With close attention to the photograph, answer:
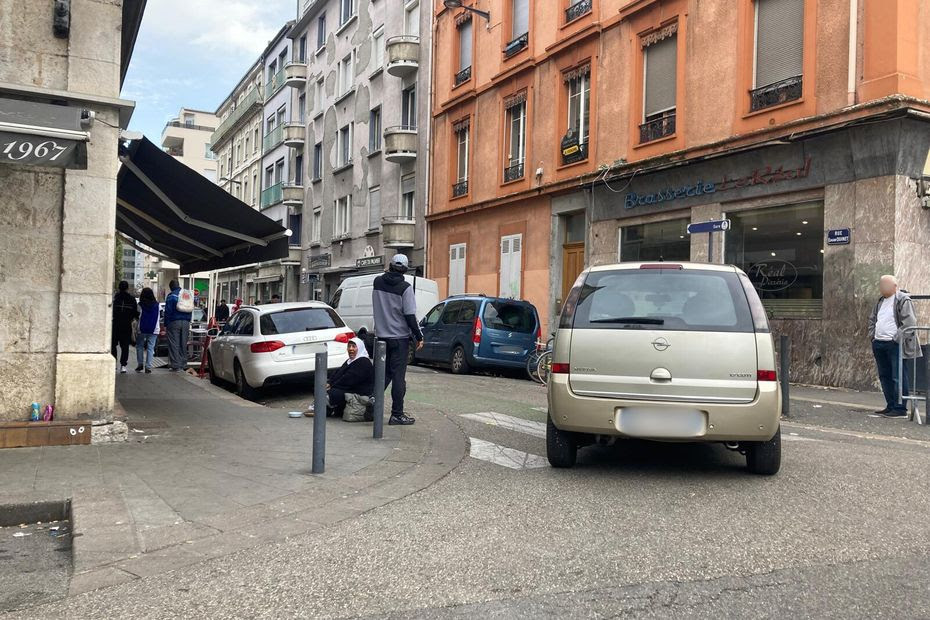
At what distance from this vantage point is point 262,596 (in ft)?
12.2

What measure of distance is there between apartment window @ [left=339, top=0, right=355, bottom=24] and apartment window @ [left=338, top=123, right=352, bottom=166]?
5.15 meters

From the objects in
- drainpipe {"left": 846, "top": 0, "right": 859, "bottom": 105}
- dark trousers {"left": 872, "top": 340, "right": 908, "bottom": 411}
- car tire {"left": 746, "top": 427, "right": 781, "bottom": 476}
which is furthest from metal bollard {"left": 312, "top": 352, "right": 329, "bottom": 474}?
drainpipe {"left": 846, "top": 0, "right": 859, "bottom": 105}

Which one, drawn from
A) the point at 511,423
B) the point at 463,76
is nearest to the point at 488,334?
the point at 511,423

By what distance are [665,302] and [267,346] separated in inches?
291

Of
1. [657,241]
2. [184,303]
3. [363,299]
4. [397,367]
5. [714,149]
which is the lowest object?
[397,367]

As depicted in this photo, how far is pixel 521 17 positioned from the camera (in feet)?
78.9

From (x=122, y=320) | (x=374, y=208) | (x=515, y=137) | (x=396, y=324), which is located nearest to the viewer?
(x=396, y=324)

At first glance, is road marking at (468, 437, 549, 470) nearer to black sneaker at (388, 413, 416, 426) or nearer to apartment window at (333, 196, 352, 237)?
black sneaker at (388, 413, 416, 426)

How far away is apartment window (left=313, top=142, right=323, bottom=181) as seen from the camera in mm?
40906

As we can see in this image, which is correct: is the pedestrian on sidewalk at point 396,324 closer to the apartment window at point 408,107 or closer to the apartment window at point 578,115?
the apartment window at point 578,115

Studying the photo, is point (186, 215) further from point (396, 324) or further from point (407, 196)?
point (407, 196)

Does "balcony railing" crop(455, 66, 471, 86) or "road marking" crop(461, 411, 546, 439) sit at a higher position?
"balcony railing" crop(455, 66, 471, 86)

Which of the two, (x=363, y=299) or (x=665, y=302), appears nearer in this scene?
(x=665, y=302)

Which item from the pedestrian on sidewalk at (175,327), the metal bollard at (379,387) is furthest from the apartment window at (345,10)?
the metal bollard at (379,387)
